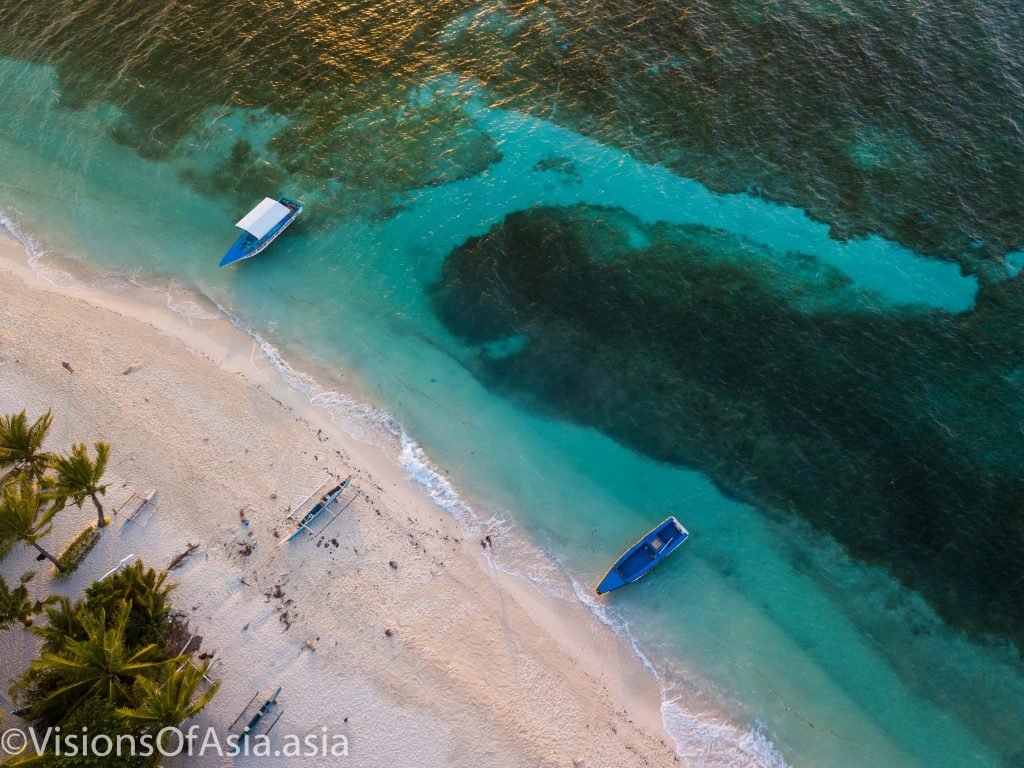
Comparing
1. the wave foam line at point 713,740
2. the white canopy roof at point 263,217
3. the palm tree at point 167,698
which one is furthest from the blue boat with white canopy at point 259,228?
the wave foam line at point 713,740

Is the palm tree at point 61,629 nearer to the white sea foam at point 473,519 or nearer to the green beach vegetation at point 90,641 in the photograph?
the green beach vegetation at point 90,641

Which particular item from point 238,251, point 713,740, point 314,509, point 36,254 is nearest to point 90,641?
point 314,509

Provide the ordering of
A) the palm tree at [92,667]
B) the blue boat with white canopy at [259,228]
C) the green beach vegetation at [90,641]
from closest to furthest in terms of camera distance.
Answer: the green beach vegetation at [90,641] < the palm tree at [92,667] < the blue boat with white canopy at [259,228]

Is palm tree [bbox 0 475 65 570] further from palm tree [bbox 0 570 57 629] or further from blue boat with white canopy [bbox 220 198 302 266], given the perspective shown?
blue boat with white canopy [bbox 220 198 302 266]

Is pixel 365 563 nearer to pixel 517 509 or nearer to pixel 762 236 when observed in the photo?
pixel 517 509

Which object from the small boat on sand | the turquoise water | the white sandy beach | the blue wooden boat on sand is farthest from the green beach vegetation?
the blue wooden boat on sand

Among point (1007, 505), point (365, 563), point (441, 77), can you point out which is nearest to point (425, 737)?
point (365, 563)
